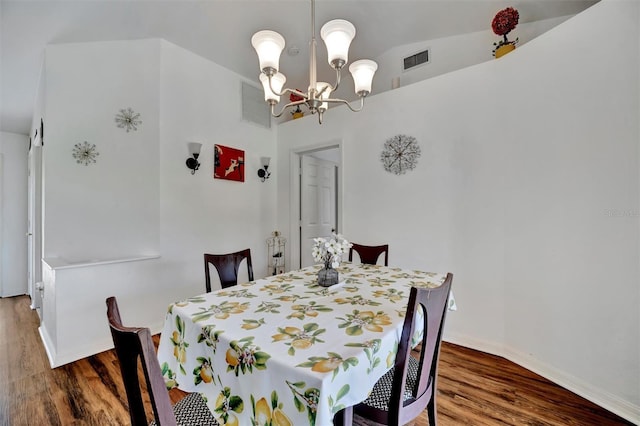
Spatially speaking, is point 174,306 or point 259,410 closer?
point 259,410

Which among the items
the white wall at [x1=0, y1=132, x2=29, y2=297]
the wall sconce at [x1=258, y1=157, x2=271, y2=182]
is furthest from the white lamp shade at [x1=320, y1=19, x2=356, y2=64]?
the white wall at [x1=0, y1=132, x2=29, y2=297]

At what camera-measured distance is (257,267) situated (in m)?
3.85

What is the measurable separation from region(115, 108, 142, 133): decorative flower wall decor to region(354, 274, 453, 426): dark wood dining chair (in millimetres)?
3112

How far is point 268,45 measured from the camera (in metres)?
1.58

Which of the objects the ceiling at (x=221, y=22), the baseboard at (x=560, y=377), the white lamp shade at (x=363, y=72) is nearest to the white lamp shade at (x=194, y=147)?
the ceiling at (x=221, y=22)

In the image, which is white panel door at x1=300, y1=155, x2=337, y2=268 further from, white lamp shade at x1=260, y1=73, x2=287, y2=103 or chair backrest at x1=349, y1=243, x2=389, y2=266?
white lamp shade at x1=260, y1=73, x2=287, y2=103

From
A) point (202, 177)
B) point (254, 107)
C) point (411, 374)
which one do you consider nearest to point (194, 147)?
point (202, 177)

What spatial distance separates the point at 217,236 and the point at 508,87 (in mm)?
3304

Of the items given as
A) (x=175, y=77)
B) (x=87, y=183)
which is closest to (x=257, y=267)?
(x=87, y=183)

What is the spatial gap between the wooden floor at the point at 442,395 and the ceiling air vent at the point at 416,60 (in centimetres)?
307

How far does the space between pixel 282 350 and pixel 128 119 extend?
2966mm

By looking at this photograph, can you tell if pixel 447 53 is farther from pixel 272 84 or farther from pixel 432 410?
pixel 432 410

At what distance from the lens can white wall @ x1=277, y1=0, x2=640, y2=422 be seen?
65.6 inches

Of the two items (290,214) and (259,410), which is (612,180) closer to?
(259,410)
